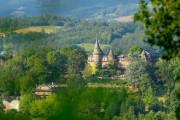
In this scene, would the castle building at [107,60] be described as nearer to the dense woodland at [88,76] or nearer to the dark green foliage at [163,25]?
the dense woodland at [88,76]

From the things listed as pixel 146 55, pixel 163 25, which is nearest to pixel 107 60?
pixel 146 55

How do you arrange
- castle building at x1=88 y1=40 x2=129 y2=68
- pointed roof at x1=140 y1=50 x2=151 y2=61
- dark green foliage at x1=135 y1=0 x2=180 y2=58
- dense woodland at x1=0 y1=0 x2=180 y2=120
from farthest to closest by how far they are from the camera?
pointed roof at x1=140 y1=50 x2=151 y2=61 → castle building at x1=88 y1=40 x2=129 y2=68 → dark green foliage at x1=135 y1=0 x2=180 y2=58 → dense woodland at x1=0 y1=0 x2=180 y2=120

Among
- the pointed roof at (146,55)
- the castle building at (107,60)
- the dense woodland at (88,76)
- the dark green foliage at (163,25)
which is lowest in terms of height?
the castle building at (107,60)

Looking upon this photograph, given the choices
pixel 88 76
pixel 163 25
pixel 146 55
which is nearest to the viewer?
pixel 163 25

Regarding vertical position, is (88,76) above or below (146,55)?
above

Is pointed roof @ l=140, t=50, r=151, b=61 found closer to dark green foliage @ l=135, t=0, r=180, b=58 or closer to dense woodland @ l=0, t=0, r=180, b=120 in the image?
dense woodland @ l=0, t=0, r=180, b=120

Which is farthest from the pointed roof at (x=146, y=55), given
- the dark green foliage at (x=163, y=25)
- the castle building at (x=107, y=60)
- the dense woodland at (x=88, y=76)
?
the dark green foliage at (x=163, y=25)

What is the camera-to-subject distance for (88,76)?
3912 centimetres

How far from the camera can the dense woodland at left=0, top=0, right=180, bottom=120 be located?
28.4ft

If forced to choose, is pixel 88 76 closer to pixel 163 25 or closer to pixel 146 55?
pixel 163 25

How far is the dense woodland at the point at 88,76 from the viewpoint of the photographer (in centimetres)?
865

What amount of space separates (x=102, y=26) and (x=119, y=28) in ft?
12.2

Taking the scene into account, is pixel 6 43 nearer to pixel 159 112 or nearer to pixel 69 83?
pixel 159 112

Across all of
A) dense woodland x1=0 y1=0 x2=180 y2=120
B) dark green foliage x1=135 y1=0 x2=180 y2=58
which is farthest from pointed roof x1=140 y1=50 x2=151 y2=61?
dark green foliage x1=135 y1=0 x2=180 y2=58
